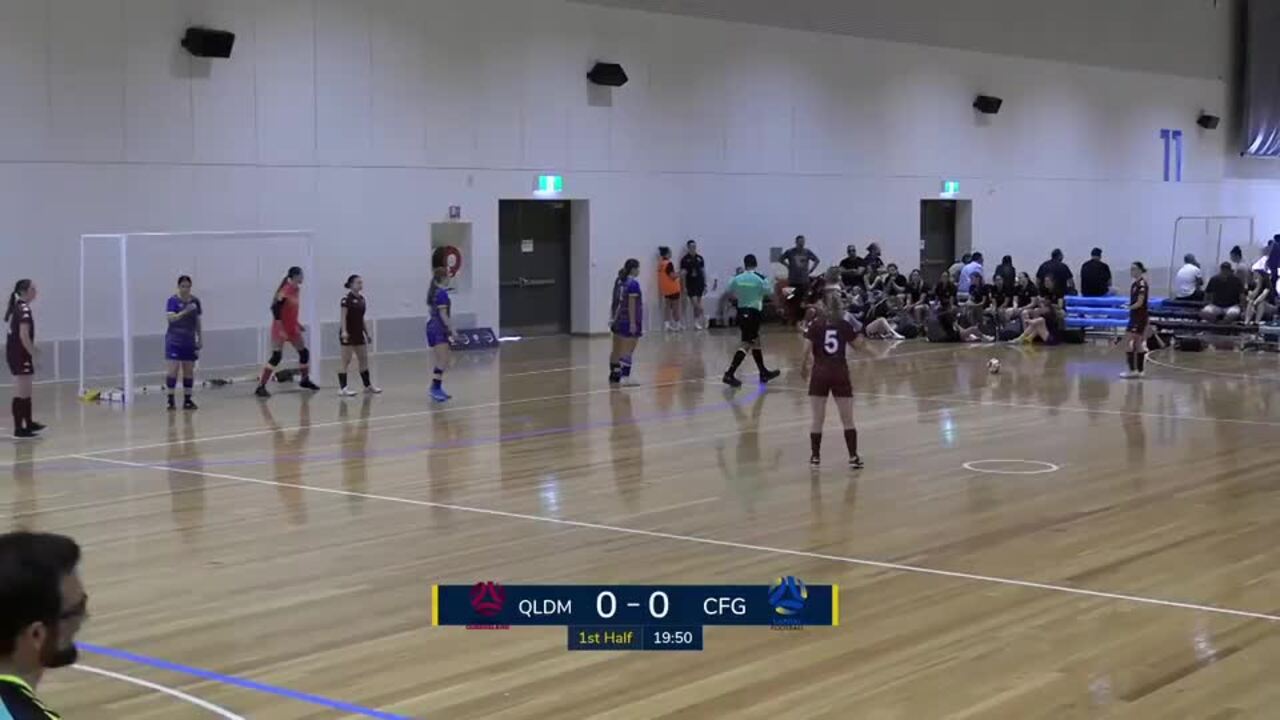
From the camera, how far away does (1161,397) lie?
21.3 m

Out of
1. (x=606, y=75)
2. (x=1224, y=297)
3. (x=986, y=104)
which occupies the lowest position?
(x=1224, y=297)

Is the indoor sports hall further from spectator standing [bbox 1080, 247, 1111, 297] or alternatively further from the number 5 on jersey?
spectator standing [bbox 1080, 247, 1111, 297]

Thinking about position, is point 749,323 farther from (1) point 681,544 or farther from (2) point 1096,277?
(2) point 1096,277

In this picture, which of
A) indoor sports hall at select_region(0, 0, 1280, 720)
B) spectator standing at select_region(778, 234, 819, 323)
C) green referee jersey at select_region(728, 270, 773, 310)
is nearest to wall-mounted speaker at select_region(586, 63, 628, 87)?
indoor sports hall at select_region(0, 0, 1280, 720)

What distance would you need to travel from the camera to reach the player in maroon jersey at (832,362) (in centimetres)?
1476

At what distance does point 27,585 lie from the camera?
2939 millimetres

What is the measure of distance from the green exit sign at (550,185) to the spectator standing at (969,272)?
9393 millimetres

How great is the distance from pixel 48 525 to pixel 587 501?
177 inches

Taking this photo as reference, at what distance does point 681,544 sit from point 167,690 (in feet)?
15.1

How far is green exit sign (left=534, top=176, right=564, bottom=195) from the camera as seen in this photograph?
32.3 meters

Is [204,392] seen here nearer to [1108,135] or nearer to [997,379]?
[997,379]

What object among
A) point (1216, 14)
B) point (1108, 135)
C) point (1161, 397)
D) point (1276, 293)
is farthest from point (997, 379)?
point (1216, 14)

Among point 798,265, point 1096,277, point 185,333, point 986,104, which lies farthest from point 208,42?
point 986,104

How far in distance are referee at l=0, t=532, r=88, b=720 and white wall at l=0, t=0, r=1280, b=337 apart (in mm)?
23214
